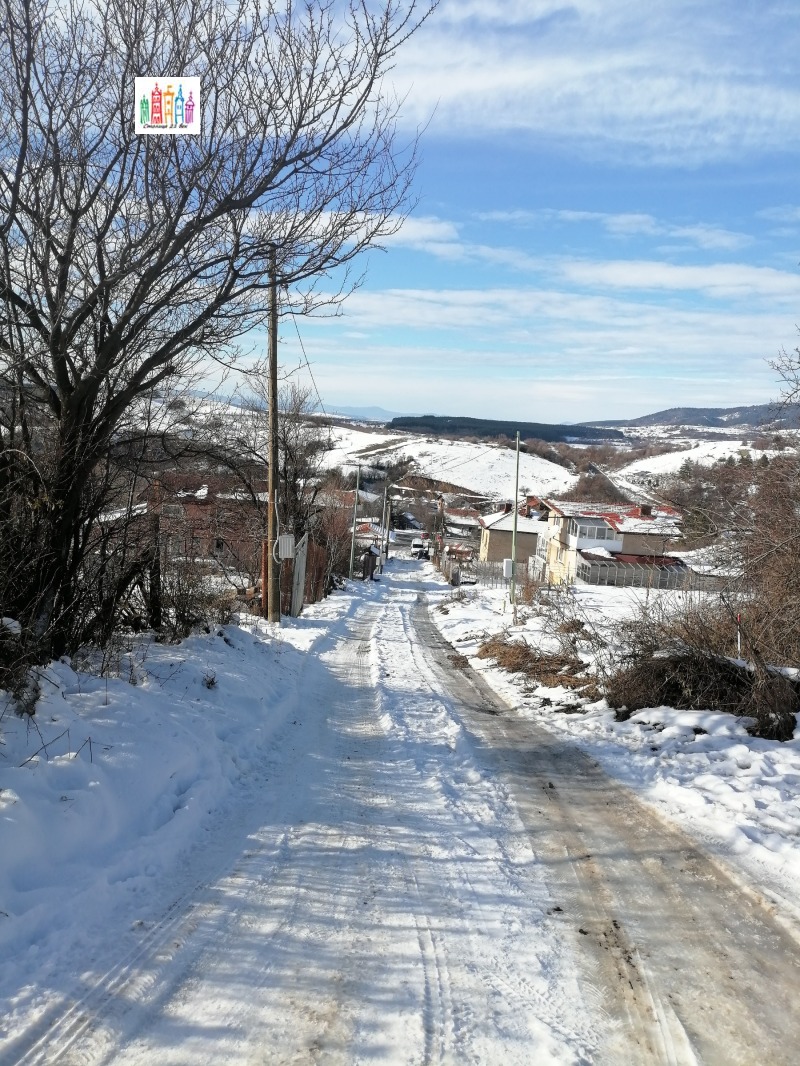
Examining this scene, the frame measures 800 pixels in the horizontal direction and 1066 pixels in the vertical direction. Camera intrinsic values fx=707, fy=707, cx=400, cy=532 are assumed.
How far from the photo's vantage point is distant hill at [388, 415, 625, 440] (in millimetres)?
152500

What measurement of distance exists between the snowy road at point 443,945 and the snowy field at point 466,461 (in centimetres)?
10247

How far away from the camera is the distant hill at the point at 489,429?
152m

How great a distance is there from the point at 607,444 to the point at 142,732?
154 m

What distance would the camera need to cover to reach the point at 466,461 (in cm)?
13438

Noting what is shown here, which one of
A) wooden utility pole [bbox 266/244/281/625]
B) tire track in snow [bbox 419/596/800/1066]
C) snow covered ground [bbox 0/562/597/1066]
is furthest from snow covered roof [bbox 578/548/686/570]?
tire track in snow [bbox 419/596/800/1066]

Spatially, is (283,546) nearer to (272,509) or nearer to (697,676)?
(272,509)

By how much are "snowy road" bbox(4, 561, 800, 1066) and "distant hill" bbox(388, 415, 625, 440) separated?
14329 centimetres

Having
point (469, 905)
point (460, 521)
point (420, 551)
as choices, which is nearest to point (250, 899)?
point (469, 905)

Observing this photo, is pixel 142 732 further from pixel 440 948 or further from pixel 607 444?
pixel 607 444

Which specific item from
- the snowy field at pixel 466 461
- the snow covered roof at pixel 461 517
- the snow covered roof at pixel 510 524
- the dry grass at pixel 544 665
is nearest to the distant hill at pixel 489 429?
the snowy field at pixel 466 461

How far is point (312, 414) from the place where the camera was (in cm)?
2916

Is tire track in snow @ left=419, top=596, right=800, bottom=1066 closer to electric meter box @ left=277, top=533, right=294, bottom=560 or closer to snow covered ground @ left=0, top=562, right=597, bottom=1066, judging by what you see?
snow covered ground @ left=0, top=562, right=597, bottom=1066

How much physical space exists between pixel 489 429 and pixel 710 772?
147198mm

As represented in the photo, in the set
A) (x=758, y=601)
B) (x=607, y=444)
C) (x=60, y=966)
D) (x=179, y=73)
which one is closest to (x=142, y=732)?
(x=60, y=966)
